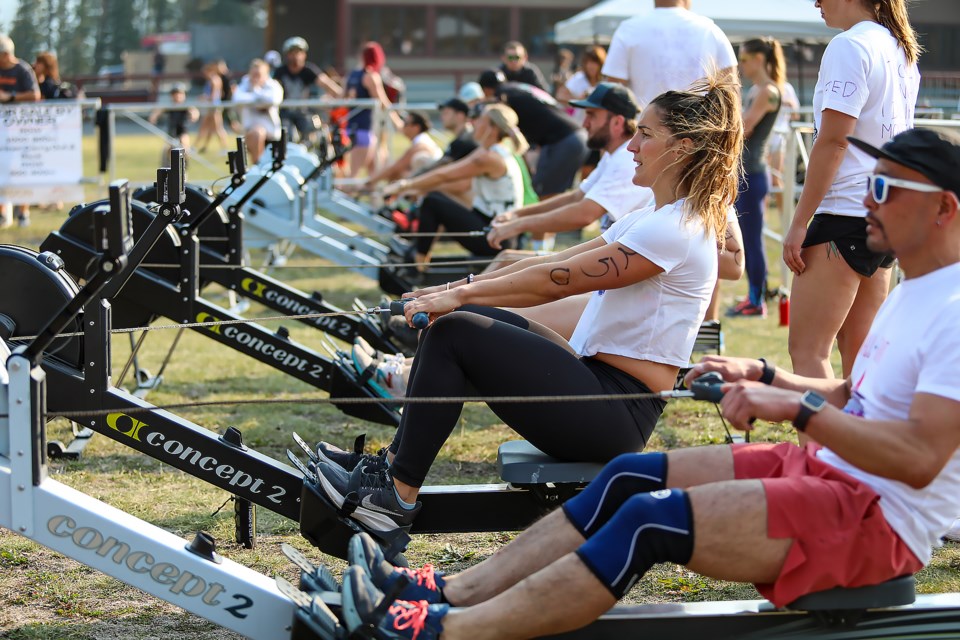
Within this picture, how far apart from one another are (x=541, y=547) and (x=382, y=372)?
2.18 metres

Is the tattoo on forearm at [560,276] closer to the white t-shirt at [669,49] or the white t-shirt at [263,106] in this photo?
the white t-shirt at [669,49]

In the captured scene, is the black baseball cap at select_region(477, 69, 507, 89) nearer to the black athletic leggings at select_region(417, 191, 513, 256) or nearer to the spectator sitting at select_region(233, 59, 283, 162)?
the black athletic leggings at select_region(417, 191, 513, 256)

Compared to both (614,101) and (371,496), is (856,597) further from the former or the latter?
(614,101)

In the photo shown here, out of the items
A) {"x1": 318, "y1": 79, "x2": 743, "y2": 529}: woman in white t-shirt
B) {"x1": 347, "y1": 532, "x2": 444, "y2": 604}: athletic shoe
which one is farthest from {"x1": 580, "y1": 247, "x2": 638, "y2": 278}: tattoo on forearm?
{"x1": 347, "y1": 532, "x2": 444, "y2": 604}: athletic shoe

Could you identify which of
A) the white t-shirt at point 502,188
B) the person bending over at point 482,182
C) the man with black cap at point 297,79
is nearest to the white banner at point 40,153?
the man with black cap at point 297,79

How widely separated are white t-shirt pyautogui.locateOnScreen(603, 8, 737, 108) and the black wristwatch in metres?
3.34

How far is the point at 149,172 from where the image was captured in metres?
16.0

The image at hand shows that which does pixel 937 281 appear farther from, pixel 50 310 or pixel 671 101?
pixel 50 310

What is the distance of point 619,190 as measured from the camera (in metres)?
5.12

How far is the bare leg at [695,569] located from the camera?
2381mm

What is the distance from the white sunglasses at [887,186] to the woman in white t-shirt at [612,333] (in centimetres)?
84

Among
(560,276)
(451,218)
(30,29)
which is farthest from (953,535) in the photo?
(30,29)

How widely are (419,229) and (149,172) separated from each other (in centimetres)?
890

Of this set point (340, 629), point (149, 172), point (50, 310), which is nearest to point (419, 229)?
point (50, 310)
